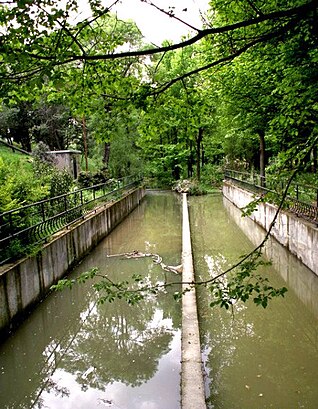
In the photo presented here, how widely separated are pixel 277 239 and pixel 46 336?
8853 millimetres

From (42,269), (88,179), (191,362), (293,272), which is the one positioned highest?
(88,179)

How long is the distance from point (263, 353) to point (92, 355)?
8.76 feet

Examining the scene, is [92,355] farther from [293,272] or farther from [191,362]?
[293,272]

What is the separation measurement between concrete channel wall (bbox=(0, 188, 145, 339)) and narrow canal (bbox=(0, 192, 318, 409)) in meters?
0.32

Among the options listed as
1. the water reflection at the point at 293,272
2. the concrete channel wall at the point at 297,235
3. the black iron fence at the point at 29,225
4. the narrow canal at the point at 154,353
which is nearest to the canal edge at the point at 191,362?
the narrow canal at the point at 154,353

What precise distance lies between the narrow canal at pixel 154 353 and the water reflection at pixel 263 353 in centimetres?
1

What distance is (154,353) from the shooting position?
18.3 ft

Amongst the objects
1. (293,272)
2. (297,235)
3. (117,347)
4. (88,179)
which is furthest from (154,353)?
(88,179)

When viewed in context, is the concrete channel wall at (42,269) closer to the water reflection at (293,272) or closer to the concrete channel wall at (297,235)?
the water reflection at (293,272)

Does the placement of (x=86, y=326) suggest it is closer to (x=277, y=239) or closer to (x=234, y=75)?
(x=277, y=239)

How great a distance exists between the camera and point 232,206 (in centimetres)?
2355

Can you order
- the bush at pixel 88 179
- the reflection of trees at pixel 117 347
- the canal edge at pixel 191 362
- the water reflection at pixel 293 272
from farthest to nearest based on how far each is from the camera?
the bush at pixel 88 179, the water reflection at pixel 293 272, the reflection of trees at pixel 117 347, the canal edge at pixel 191 362

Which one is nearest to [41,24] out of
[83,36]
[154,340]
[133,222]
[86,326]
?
[83,36]

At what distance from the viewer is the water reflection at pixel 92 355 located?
464 centimetres
